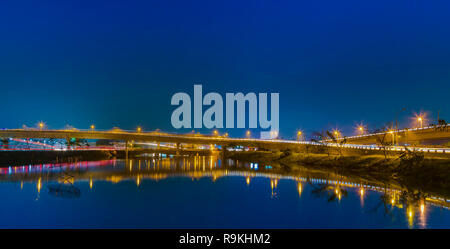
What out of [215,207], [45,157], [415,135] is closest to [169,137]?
[45,157]

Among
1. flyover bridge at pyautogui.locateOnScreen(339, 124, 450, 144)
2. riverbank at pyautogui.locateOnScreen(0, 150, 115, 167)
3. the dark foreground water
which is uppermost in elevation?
flyover bridge at pyautogui.locateOnScreen(339, 124, 450, 144)

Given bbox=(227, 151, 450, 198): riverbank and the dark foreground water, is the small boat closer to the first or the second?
the dark foreground water

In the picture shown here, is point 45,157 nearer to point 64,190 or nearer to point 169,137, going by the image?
point 169,137

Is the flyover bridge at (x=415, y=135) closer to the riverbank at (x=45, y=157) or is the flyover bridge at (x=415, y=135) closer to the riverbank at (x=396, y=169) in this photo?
the riverbank at (x=396, y=169)

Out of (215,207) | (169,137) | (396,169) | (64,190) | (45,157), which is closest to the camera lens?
(215,207)

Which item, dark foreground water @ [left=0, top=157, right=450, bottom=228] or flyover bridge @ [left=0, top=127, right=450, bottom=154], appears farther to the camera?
flyover bridge @ [left=0, top=127, right=450, bottom=154]

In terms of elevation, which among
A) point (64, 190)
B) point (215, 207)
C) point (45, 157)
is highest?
point (45, 157)

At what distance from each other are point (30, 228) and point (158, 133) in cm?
10406

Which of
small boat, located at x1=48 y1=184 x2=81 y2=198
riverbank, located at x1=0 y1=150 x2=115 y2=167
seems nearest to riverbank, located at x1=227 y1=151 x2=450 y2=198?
small boat, located at x1=48 y1=184 x2=81 y2=198

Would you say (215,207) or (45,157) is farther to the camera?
(45,157)

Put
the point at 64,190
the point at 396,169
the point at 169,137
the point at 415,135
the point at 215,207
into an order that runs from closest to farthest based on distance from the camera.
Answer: the point at 215,207 < the point at 64,190 < the point at 396,169 < the point at 415,135 < the point at 169,137
